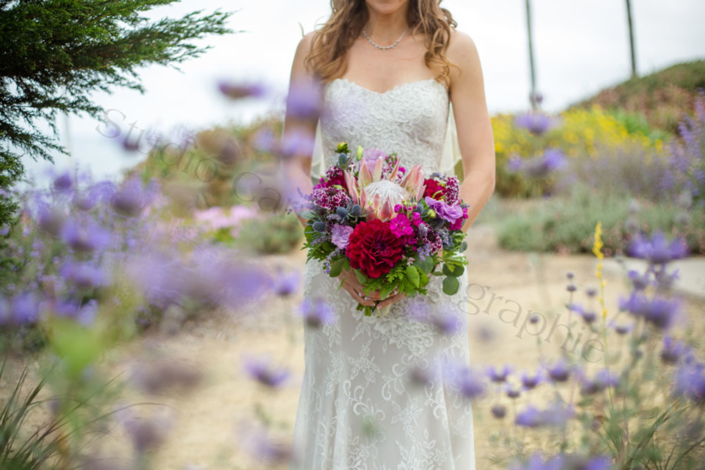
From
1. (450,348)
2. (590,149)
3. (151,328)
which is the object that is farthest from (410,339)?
(590,149)

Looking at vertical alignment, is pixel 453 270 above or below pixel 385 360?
above

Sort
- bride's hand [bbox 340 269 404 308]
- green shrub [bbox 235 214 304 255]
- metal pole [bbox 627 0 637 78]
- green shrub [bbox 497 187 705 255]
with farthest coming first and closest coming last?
1. metal pole [bbox 627 0 637 78]
2. green shrub [bbox 235 214 304 255]
3. green shrub [bbox 497 187 705 255]
4. bride's hand [bbox 340 269 404 308]

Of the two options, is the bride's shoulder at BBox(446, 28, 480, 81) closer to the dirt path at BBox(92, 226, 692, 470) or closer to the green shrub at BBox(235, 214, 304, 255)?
the dirt path at BBox(92, 226, 692, 470)

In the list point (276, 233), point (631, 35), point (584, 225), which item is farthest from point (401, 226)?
point (631, 35)

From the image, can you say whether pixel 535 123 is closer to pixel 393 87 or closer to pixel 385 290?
pixel 393 87

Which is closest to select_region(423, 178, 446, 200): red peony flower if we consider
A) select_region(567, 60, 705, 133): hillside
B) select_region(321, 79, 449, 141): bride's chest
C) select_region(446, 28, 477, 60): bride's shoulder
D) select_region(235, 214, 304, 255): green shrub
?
select_region(321, 79, 449, 141): bride's chest

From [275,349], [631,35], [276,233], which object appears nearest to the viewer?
[275,349]

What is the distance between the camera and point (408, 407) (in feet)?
6.33

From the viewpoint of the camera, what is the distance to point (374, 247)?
1440 mm

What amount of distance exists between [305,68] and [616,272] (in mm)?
4648

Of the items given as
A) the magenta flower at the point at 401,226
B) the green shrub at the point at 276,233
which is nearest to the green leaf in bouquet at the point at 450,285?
the magenta flower at the point at 401,226

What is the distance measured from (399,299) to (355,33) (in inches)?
48.0

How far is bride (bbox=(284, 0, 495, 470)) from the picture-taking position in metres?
1.94

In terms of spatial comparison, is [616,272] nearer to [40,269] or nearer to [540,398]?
[540,398]
